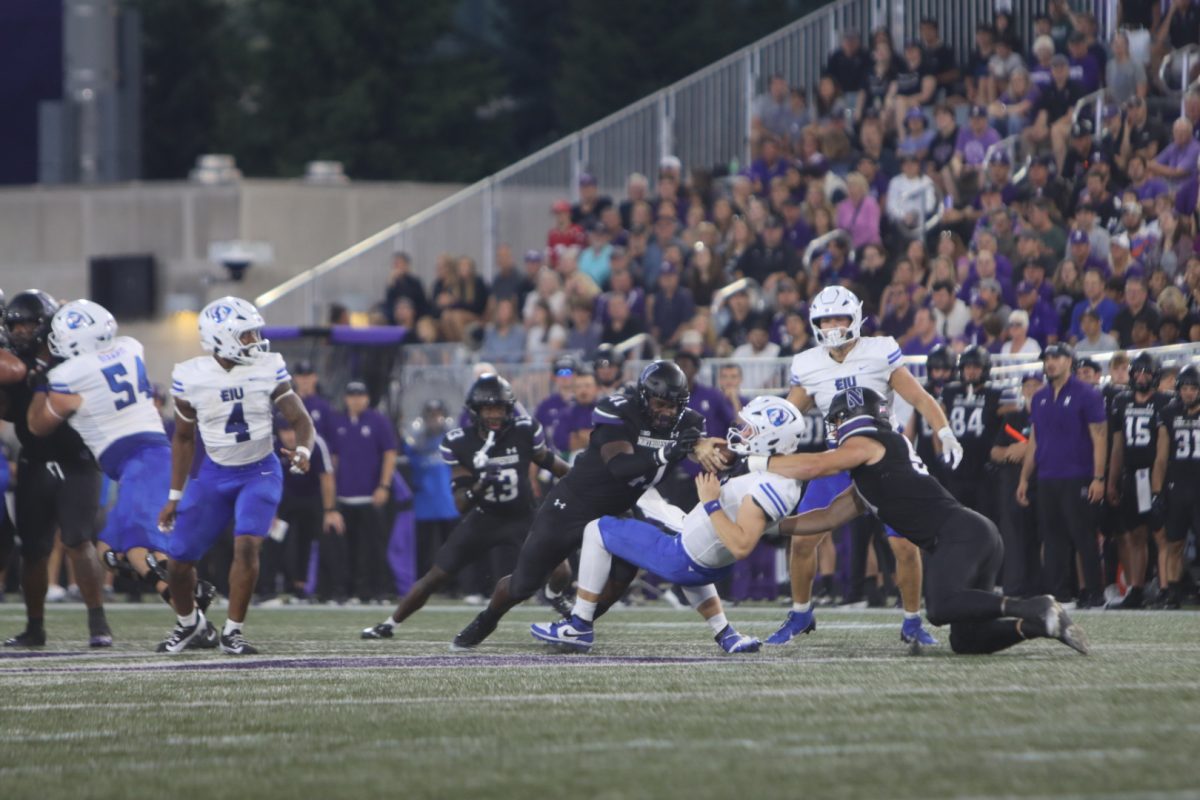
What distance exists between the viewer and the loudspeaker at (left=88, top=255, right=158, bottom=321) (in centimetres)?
2255

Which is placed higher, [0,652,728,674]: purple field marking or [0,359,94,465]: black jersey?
[0,359,94,465]: black jersey

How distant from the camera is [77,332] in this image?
10.3m

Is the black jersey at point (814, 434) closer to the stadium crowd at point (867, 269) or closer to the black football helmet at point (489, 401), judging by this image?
the stadium crowd at point (867, 269)

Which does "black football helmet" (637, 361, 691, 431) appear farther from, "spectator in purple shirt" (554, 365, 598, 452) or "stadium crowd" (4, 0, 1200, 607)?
"spectator in purple shirt" (554, 365, 598, 452)

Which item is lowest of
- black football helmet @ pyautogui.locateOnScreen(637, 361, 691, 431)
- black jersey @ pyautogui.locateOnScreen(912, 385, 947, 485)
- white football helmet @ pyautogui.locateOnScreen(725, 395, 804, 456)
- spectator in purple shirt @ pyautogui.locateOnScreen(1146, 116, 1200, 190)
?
black jersey @ pyautogui.locateOnScreen(912, 385, 947, 485)

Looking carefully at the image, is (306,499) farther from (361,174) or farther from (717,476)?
(361,174)

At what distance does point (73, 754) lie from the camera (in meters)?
5.99

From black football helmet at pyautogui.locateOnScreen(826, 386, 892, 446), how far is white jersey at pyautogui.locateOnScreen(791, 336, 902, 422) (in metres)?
1.10

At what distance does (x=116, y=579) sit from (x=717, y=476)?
8.94 m

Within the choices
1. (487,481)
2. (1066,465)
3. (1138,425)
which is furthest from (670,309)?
(487,481)

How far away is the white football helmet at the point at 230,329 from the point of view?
31.1 feet

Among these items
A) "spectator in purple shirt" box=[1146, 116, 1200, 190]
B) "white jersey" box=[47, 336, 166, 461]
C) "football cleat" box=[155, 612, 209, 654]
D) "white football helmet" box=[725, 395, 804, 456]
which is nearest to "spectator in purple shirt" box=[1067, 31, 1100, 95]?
"spectator in purple shirt" box=[1146, 116, 1200, 190]

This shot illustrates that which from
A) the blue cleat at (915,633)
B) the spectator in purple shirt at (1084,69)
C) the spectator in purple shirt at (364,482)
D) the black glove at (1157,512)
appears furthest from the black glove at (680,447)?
the spectator in purple shirt at (1084,69)

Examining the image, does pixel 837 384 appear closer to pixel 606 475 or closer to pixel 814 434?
pixel 606 475
